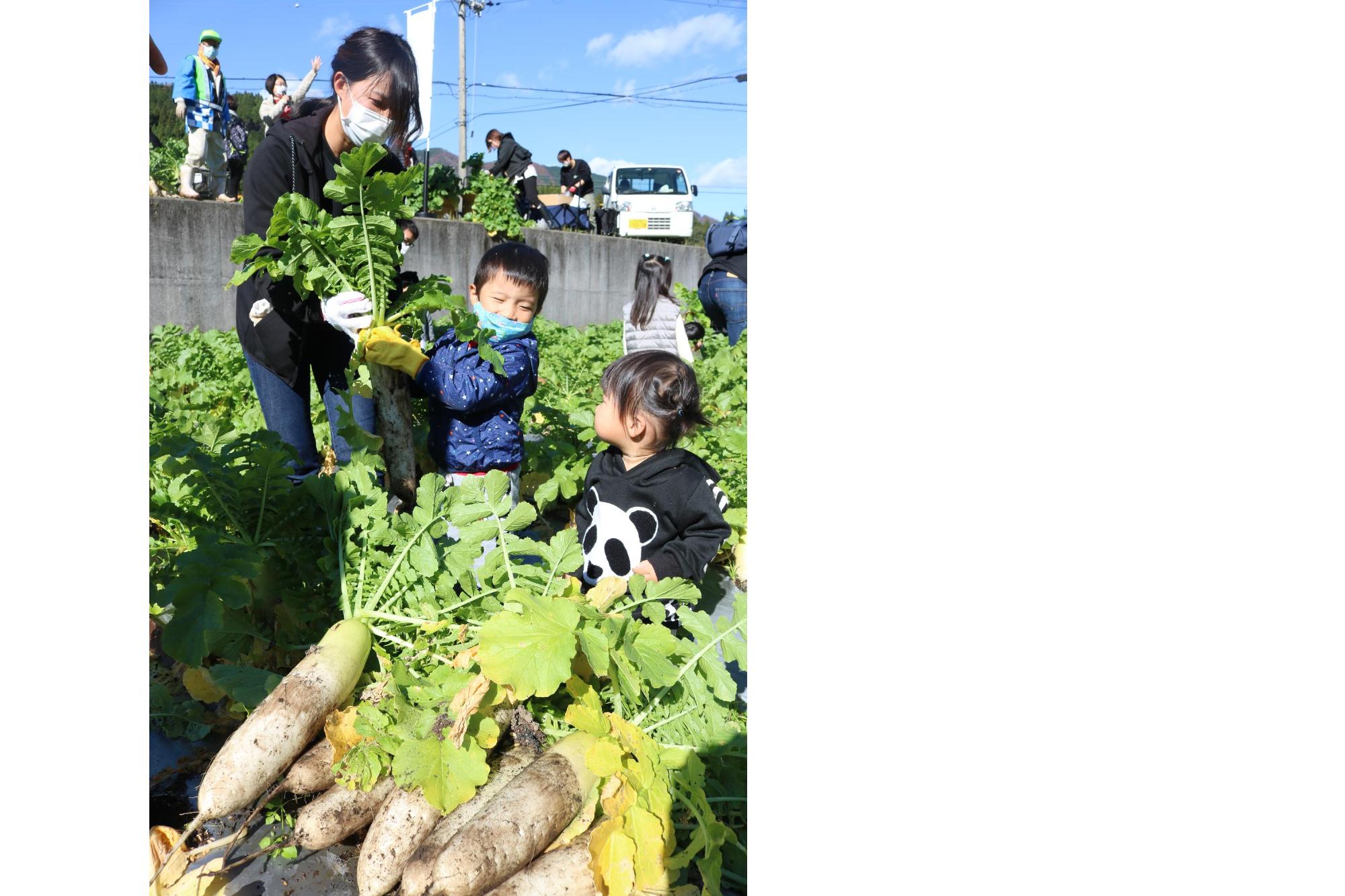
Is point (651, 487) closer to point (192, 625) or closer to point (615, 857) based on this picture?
point (192, 625)

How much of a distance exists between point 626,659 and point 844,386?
4.31 ft

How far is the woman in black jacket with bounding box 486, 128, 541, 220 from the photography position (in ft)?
49.5

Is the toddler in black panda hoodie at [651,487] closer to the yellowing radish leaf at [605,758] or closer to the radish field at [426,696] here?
the radish field at [426,696]

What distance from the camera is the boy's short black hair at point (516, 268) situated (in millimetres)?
3428

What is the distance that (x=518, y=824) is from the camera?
173 cm

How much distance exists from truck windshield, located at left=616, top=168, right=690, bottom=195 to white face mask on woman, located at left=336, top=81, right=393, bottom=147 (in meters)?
18.4

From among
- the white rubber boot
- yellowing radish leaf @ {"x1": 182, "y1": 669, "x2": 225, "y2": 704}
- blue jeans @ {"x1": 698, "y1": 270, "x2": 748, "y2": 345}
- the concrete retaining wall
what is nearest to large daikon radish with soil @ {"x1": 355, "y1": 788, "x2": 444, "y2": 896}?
yellowing radish leaf @ {"x1": 182, "y1": 669, "x2": 225, "y2": 704}

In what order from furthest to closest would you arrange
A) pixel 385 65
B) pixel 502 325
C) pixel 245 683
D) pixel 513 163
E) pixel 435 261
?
pixel 513 163, pixel 435 261, pixel 502 325, pixel 385 65, pixel 245 683

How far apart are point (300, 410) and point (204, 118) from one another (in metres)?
8.22

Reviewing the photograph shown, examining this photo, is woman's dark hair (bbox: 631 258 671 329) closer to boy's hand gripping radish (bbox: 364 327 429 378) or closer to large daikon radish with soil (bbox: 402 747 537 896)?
boy's hand gripping radish (bbox: 364 327 429 378)

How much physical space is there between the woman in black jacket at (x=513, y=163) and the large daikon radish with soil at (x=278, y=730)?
532 inches

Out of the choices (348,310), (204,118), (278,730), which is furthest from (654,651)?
(204,118)

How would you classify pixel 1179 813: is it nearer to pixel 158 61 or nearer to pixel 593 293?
pixel 158 61
